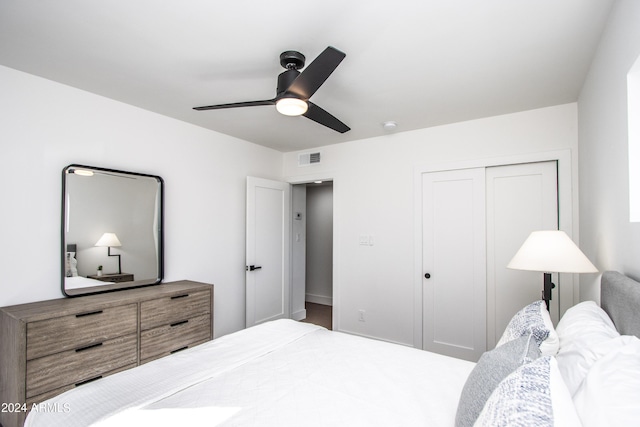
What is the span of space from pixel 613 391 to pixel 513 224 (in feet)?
8.37

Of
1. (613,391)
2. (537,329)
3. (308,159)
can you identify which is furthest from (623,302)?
(308,159)

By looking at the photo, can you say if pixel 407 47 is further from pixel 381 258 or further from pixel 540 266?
pixel 381 258

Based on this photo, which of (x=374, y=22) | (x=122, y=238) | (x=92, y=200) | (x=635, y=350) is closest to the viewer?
(x=635, y=350)

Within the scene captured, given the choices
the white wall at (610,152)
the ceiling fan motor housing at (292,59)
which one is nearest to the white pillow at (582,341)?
the white wall at (610,152)

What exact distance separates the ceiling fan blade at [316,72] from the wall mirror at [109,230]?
76.5 inches

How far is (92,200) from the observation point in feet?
8.46

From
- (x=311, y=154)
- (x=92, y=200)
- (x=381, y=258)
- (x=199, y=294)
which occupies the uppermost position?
(x=311, y=154)

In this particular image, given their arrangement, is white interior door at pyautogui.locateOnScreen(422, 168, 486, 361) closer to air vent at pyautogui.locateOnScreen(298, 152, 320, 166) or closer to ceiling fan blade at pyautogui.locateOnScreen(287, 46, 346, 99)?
air vent at pyautogui.locateOnScreen(298, 152, 320, 166)

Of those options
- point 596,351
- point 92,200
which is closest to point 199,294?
point 92,200

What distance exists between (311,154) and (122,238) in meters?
2.45

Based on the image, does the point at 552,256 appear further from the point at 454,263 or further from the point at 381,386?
the point at 454,263

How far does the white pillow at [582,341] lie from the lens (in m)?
1.02

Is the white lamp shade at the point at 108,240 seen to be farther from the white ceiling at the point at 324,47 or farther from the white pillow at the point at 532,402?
the white pillow at the point at 532,402

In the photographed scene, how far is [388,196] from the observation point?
3.68m
